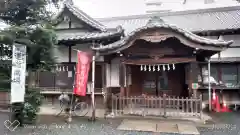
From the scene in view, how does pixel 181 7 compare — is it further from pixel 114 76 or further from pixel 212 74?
pixel 114 76

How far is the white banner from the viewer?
645 centimetres

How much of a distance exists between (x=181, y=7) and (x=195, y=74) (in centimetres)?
2480

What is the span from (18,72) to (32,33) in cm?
138

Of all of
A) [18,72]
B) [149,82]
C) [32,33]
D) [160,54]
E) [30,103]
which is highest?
[32,33]

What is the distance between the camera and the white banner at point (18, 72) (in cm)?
645

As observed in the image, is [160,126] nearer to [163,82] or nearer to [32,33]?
[163,82]

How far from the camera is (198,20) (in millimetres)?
15234

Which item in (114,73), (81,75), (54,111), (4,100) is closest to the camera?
(4,100)

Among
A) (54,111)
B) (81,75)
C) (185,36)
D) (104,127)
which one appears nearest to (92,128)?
(104,127)

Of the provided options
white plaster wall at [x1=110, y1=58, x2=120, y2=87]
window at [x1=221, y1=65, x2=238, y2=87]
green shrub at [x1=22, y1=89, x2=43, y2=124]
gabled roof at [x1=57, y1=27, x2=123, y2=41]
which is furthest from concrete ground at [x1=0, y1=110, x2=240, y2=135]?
gabled roof at [x1=57, y1=27, x2=123, y2=41]

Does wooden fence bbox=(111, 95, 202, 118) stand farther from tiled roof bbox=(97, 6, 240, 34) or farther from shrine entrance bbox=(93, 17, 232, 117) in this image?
tiled roof bbox=(97, 6, 240, 34)

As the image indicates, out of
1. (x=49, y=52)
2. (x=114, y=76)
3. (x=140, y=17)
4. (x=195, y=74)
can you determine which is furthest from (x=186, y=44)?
(x=140, y=17)

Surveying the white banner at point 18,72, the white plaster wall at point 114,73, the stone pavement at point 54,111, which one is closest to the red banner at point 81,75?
the stone pavement at point 54,111

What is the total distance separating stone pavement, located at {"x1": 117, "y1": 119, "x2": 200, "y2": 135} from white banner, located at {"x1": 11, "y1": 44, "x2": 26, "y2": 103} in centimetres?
379
